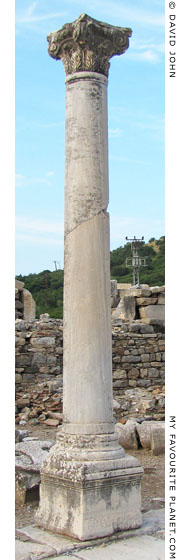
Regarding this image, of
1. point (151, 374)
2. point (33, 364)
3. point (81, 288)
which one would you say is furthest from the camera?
point (151, 374)

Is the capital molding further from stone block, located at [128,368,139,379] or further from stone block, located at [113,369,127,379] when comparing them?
stone block, located at [128,368,139,379]

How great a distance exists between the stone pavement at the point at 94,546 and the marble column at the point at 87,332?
8cm

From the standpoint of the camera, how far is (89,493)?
5.00m

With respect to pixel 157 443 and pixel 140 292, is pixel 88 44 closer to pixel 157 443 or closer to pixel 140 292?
pixel 157 443

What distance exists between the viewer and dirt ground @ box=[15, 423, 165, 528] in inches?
242

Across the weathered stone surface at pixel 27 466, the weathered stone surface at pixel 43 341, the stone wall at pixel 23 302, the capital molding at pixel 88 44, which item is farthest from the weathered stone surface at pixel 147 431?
the stone wall at pixel 23 302

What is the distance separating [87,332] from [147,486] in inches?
111

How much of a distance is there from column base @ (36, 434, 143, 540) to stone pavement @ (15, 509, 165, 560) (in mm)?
62

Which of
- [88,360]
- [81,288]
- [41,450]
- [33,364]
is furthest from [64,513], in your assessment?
[33,364]

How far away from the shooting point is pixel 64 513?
5102 mm

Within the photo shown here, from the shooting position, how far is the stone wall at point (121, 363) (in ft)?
40.8

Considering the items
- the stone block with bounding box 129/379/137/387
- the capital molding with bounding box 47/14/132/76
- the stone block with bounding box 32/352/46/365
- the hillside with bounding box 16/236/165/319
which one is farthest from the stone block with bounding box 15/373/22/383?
the hillside with bounding box 16/236/165/319

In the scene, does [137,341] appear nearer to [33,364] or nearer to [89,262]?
[33,364]

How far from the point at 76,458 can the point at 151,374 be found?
8960mm
